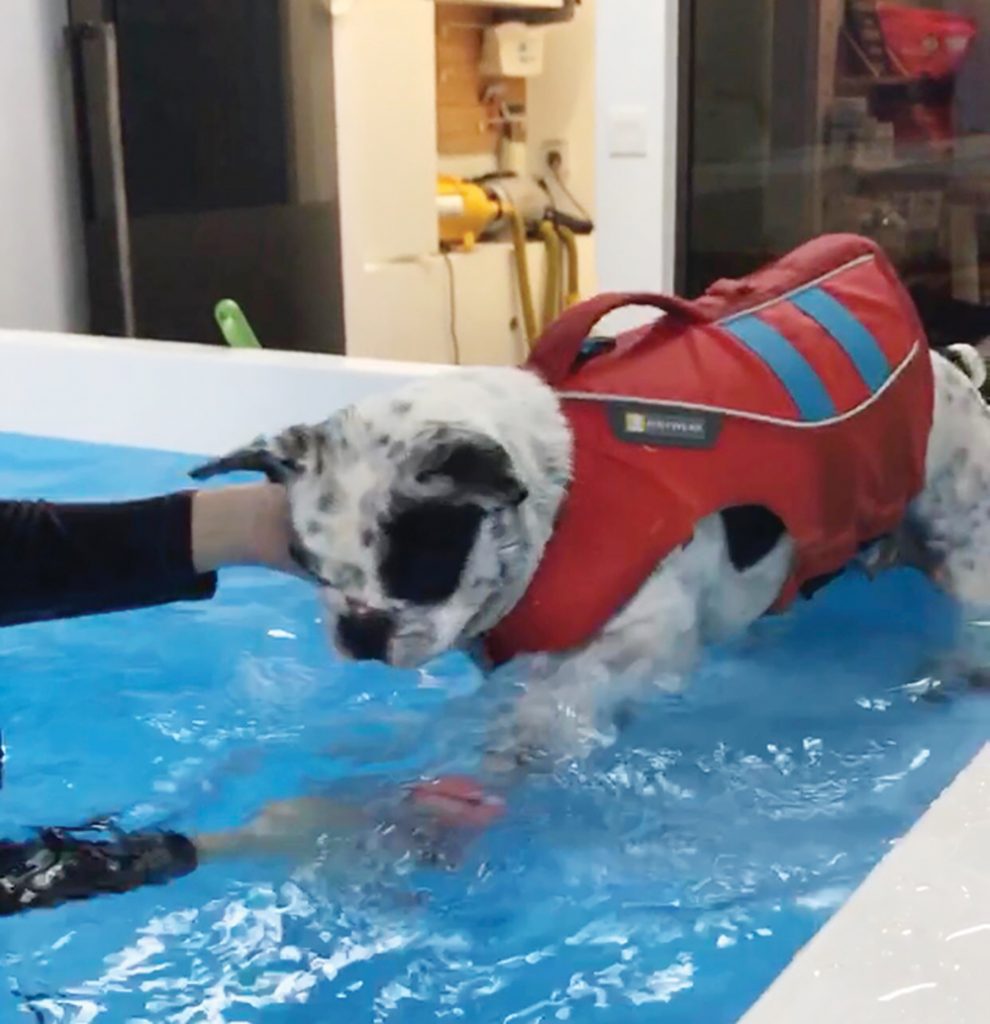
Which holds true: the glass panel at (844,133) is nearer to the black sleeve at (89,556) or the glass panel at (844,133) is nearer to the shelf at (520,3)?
the shelf at (520,3)

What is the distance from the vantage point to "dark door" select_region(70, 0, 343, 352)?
4.32 m

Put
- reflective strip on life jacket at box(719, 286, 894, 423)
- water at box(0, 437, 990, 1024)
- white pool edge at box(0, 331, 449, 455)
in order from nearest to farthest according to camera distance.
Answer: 1. water at box(0, 437, 990, 1024)
2. reflective strip on life jacket at box(719, 286, 894, 423)
3. white pool edge at box(0, 331, 449, 455)

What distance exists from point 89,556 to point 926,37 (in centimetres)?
263

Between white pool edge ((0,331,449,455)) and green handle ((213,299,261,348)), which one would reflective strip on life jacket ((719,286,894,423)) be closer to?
white pool edge ((0,331,449,455))

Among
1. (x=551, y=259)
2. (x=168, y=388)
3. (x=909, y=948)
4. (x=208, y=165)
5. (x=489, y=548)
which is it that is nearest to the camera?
(x=909, y=948)

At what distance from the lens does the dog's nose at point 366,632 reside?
1.44m

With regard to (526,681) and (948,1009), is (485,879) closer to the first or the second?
(526,681)

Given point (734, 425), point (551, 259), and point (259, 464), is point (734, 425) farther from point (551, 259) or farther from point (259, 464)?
point (551, 259)

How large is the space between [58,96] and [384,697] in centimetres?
300

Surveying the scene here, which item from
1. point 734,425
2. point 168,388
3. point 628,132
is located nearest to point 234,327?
point 168,388

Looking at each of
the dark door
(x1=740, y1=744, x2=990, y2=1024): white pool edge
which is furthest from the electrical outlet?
(x1=740, y1=744, x2=990, y2=1024): white pool edge

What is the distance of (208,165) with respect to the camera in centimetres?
448

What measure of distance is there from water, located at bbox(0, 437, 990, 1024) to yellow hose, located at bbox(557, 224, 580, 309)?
10.7 ft

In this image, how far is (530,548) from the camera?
1517 millimetres
